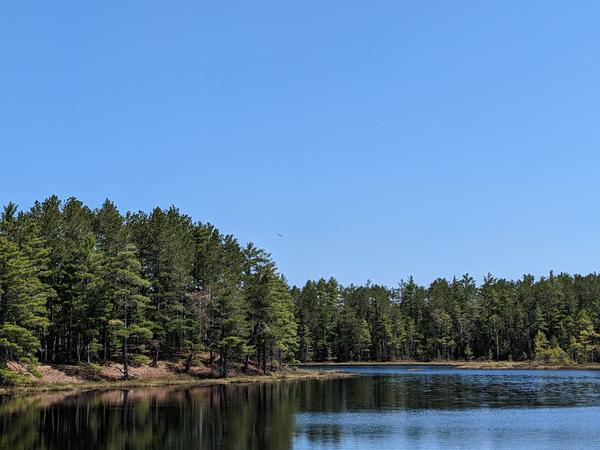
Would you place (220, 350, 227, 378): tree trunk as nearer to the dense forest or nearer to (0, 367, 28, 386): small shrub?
the dense forest

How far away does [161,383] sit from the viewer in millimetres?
85500

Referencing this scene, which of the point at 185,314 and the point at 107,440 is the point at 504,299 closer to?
the point at 185,314

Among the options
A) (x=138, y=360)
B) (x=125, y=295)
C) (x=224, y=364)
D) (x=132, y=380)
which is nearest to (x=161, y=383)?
(x=132, y=380)

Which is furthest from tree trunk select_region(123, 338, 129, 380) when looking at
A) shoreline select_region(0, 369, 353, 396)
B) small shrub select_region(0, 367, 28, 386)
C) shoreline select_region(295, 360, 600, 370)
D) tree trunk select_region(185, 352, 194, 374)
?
shoreline select_region(295, 360, 600, 370)

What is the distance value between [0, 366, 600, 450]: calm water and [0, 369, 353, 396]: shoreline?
15.1ft

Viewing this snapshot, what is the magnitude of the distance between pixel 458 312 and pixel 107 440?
166 m

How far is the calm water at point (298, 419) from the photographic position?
4072cm

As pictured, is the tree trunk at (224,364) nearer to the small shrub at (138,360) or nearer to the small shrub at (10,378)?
the small shrub at (138,360)

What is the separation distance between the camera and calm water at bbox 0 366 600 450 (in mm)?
40719

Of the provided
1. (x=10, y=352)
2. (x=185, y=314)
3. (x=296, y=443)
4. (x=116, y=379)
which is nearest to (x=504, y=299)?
(x=185, y=314)

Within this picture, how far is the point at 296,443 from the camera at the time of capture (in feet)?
133

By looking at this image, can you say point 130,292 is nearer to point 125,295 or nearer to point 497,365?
point 125,295

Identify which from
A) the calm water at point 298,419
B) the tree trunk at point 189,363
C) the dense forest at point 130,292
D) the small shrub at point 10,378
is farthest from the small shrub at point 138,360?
the small shrub at point 10,378

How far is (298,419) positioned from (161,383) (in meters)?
37.4
